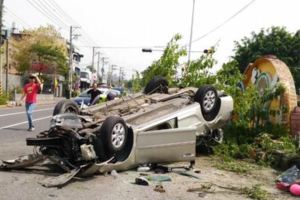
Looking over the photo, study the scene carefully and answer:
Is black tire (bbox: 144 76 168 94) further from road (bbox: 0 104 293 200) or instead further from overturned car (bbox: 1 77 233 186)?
road (bbox: 0 104 293 200)

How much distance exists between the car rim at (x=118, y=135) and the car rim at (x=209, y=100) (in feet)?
8.74

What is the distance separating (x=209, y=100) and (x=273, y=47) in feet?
118

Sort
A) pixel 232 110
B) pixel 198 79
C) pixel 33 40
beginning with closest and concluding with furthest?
pixel 232 110, pixel 198 79, pixel 33 40

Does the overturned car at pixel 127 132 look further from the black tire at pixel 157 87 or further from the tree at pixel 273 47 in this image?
the tree at pixel 273 47

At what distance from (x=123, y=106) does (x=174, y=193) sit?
321cm

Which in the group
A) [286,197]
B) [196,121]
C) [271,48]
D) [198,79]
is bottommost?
[286,197]

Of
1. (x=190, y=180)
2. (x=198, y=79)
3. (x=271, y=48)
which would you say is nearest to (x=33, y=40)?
(x=271, y=48)

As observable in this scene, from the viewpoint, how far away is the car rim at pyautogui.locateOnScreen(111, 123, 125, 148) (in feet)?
28.6

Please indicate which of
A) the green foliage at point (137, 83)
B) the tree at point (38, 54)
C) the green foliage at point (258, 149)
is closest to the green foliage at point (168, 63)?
the green foliage at point (137, 83)

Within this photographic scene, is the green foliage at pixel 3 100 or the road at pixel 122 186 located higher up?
the green foliage at pixel 3 100

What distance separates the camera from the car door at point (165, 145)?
918 cm

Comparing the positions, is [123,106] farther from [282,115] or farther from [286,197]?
[282,115]

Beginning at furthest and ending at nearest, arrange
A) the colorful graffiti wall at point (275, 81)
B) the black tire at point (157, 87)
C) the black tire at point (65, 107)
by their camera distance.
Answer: the colorful graffiti wall at point (275, 81) < the black tire at point (157, 87) < the black tire at point (65, 107)

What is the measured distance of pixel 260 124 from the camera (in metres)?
13.2
